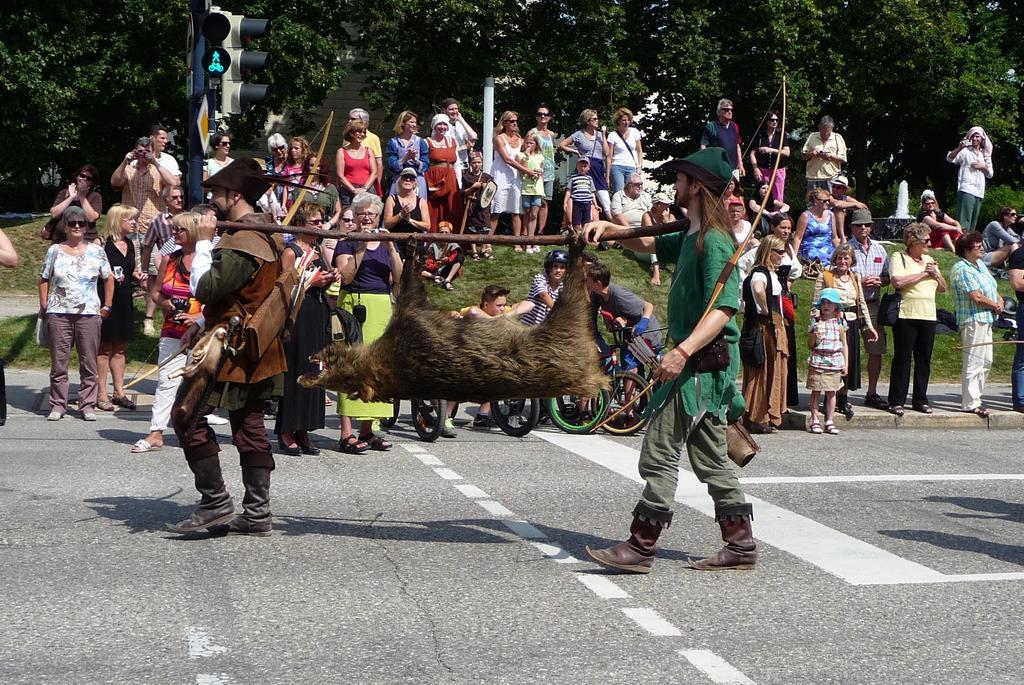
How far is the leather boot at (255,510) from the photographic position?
7.56 metres

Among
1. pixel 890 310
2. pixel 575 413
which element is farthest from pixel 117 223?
pixel 890 310

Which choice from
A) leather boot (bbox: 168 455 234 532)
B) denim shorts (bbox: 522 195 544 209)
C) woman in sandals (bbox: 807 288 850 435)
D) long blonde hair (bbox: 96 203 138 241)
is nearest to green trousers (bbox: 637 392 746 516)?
leather boot (bbox: 168 455 234 532)

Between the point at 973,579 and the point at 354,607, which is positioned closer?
the point at 354,607

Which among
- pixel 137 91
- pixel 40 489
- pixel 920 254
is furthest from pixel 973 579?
pixel 137 91

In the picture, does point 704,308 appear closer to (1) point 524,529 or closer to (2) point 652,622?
(2) point 652,622

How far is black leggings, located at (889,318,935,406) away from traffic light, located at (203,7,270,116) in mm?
7024

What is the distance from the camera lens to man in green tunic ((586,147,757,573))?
675 cm

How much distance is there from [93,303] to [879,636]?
352 inches

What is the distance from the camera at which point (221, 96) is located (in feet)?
44.4

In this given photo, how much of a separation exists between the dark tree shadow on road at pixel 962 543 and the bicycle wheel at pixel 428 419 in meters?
4.52

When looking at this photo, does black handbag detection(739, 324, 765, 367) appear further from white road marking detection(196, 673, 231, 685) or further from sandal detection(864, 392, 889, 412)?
white road marking detection(196, 673, 231, 685)

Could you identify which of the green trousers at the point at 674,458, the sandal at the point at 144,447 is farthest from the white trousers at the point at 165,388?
the green trousers at the point at 674,458

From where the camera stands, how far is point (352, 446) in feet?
35.7

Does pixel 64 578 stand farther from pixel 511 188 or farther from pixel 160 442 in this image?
pixel 511 188
